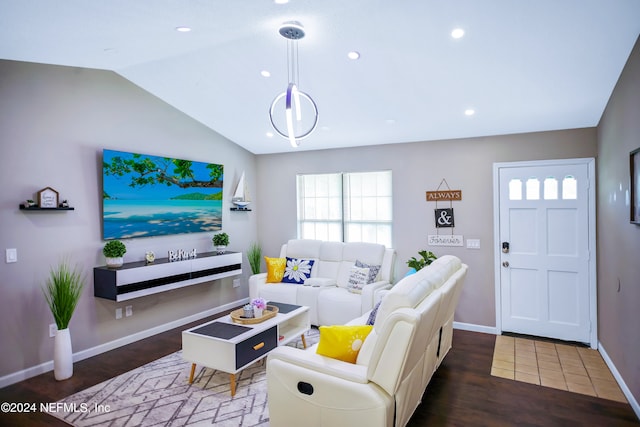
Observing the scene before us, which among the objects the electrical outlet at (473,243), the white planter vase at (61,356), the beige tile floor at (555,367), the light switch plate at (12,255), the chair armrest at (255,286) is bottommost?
the beige tile floor at (555,367)

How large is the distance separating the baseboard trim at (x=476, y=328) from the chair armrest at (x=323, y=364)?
288cm

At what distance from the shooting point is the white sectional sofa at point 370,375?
191 centimetres

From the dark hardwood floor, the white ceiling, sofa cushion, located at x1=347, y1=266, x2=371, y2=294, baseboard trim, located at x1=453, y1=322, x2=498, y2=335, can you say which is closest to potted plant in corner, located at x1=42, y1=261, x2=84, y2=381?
the dark hardwood floor

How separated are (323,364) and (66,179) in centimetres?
315

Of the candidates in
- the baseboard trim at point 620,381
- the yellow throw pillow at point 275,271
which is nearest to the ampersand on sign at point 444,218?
the baseboard trim at point 620,381

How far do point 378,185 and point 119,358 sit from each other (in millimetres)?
3692

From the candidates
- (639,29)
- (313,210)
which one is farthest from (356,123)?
(639,29)

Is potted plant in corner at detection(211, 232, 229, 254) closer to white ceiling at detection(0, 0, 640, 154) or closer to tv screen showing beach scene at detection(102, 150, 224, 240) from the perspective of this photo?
tv screen showing beach scene at detection(102, 150, 224, 240)

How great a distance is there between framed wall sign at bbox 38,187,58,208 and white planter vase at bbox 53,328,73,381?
3.77 feet

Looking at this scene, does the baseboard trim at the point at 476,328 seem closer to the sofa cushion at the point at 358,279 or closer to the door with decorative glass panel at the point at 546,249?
the door with decorative glass panel at the point at 546,249

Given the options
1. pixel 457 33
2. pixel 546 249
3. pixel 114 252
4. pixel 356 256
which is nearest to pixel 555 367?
pixel 546 249

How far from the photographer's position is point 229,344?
112 inches

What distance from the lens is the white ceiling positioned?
2.35m

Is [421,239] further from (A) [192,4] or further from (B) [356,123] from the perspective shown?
(A) [192,4]
